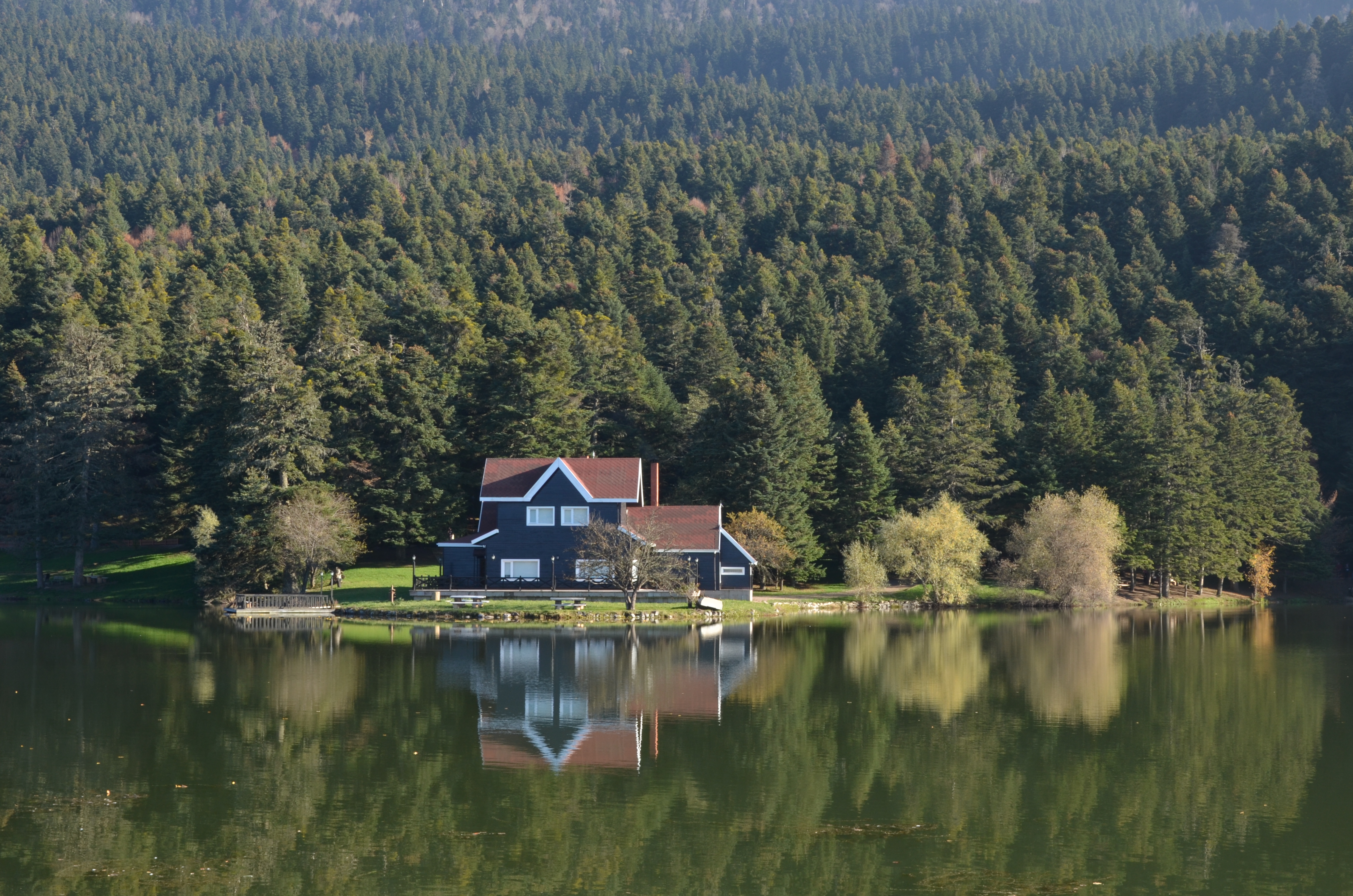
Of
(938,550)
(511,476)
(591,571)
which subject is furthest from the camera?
(938,550)

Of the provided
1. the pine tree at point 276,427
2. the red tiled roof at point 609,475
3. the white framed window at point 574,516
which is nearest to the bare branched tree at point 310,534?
the pine tree at point 276,427

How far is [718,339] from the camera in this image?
322 ft

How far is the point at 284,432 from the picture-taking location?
2719 inches

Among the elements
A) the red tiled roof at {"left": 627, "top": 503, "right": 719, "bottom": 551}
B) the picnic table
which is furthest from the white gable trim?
the picnic table

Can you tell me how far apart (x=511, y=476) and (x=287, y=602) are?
1217 centimetres

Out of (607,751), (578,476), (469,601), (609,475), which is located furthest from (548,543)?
(607,751)

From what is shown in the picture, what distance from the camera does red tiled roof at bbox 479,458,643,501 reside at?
65.2 m

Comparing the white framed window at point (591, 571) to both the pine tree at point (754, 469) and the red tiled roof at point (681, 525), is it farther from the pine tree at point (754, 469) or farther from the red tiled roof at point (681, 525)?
the pine tree at point (754, 469)

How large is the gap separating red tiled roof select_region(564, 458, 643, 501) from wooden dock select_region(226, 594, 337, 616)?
13104mm

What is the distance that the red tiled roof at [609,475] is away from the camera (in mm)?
65000

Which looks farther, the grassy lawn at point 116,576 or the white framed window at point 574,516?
the grassy lawn at point 116,576

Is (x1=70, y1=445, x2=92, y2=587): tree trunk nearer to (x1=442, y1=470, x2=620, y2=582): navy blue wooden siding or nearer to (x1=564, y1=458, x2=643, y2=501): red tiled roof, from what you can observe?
(x1=442, y1=470, x2=620, y2=582): navy blue wooden siding

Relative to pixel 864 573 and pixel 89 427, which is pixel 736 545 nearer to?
pixel 864 573

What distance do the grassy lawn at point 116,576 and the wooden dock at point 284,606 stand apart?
7542 millimetres
